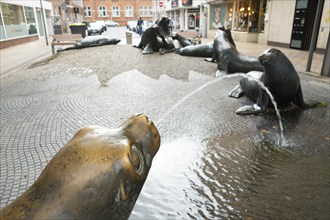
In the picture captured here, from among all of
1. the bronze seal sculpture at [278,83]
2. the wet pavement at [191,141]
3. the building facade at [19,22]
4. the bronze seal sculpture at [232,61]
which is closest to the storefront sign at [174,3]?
the building facade at [19,22]

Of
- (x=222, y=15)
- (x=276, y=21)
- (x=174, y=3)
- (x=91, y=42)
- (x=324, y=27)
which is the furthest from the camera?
(x=174, y=3)

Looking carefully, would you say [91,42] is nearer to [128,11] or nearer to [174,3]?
[174,3]

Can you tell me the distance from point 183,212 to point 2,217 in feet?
5.65

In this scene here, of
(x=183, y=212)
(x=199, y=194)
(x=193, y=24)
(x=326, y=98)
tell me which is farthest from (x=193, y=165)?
(x=193, y=24)

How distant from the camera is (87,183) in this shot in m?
0.95

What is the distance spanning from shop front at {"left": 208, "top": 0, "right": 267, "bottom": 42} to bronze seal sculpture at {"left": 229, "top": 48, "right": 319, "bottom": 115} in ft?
47.2

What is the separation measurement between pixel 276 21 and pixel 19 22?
17.5m

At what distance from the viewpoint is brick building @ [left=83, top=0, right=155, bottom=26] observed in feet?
219

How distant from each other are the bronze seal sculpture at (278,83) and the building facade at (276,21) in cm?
711

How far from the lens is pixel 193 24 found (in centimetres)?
3509

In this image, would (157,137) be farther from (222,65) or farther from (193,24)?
(193,24)

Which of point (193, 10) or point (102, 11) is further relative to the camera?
point (102, 11)

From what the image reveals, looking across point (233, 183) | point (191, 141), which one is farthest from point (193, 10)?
point (233, 183)

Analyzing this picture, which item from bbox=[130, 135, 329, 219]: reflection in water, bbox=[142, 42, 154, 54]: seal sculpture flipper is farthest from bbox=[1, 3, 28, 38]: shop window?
bbox=[130, 135, 329, 219]: reflection in water
